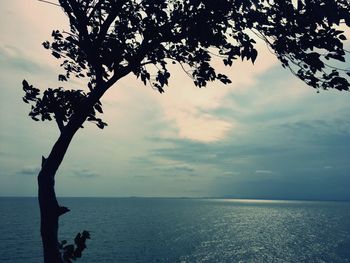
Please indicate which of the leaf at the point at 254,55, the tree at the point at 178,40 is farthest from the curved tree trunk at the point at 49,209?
the leaf at the point at 254,55

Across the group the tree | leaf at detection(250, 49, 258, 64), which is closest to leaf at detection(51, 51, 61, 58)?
the tree

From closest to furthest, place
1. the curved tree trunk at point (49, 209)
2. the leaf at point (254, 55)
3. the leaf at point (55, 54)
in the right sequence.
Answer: the leaf at point (254, 55), the curved tree trunk at point (49, 209), the leaf at point (55, 54)

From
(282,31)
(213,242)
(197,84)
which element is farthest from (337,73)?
(213,242)

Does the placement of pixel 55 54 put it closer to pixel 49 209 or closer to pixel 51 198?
pixel 51 198

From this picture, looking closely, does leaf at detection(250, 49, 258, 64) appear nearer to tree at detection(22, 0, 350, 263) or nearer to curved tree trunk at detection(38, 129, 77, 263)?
tree at detection(22, 0, 350, 263)

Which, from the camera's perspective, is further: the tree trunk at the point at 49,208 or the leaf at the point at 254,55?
the tree trunk at the point at 49,208

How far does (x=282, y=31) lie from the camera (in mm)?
6812

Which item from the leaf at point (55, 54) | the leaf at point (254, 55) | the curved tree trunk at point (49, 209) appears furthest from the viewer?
the leaf at point (55, 54)

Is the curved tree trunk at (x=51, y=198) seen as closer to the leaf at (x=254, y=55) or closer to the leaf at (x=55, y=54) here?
the leaf at (x=55, y=54)

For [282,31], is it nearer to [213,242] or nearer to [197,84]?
[197,84]

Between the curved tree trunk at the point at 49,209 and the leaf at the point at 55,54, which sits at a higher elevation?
the leaf at the point at 55,54

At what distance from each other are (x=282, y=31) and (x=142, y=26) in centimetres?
430

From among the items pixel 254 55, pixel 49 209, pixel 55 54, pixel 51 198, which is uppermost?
pixel 55 54

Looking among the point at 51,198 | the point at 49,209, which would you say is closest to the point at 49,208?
the point at 49,209
